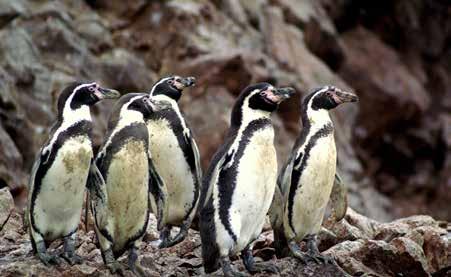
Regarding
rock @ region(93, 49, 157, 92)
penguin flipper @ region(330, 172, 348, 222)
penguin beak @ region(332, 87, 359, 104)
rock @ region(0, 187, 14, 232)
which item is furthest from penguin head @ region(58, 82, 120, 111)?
rock @ region(93, 49, 157, 92)

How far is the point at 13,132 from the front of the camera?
1204 centimetres

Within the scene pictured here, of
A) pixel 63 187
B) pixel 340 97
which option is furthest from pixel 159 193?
pixel 340 97

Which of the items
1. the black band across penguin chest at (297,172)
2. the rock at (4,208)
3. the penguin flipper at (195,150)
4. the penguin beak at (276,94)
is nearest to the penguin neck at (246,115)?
the penguin beak at (276,94)

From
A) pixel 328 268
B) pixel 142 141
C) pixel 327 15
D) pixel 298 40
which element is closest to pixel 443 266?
pixel 328 268

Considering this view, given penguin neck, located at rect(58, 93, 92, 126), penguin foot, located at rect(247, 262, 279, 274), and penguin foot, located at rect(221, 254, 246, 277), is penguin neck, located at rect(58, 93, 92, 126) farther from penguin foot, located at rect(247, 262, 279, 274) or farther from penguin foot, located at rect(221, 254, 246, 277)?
penguin foot, located at rect(247, 262, 279, 274)

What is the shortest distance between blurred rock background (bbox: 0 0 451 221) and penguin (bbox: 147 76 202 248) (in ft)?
9.86

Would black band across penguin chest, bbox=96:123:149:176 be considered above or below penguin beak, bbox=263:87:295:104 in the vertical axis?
below

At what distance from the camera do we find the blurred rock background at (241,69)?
1322 cm

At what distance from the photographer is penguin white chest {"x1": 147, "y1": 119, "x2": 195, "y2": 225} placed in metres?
8.55

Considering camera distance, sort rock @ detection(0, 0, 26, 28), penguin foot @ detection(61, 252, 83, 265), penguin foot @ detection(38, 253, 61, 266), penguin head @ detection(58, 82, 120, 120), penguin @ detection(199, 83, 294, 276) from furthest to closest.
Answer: rock @ detection(0, 0, 26, 28) < penguin head @ detection(58, 82, 120, 120) < penguin @ detection(199, 83, 294, 276) < penguin foot @ detection(61, 252, 83, 265) < penguin foot @ detection(38, 253, 61, 266)

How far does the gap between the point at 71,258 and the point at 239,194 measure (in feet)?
4.14

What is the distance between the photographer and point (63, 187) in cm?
703

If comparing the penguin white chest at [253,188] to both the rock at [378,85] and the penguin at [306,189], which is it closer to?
the penguin at [306,189]

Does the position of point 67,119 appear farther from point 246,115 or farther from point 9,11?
point 9,11
